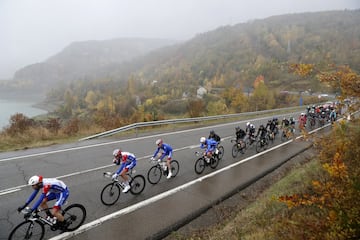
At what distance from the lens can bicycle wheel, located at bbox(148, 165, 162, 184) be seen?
358 inches

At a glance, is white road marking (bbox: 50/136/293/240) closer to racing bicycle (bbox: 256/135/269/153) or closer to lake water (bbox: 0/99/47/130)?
racing bicycle (bbox: 256/135/269/153)

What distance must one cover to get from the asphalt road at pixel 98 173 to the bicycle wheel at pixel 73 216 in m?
0.24

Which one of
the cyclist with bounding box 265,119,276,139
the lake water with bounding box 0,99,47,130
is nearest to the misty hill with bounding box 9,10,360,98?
the lake water with bounding box 0,99,47,130

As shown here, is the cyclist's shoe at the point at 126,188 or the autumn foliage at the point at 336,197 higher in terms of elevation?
the autumn foliage at the point at 336,197

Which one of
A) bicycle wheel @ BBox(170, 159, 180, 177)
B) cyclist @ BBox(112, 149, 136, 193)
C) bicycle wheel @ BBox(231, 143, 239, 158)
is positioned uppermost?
cyclist @ BBox(112, 149, 136, 193)

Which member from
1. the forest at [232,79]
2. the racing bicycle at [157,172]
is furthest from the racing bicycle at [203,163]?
the forest at [232,79]

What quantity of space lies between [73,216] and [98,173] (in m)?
3.49

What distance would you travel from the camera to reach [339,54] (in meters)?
111

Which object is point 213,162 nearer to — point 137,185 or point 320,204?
point 137,185

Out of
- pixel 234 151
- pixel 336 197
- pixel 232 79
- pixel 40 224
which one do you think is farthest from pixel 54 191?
pixel 232 79

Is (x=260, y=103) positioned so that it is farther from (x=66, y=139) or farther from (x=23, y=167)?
(x=23, y=167)

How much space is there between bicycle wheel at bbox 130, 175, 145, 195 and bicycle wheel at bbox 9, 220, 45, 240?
281 cm

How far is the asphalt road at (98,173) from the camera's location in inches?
269

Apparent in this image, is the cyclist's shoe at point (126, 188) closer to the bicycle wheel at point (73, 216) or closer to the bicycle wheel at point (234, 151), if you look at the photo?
the bicycle wheel at point (73, 216)
